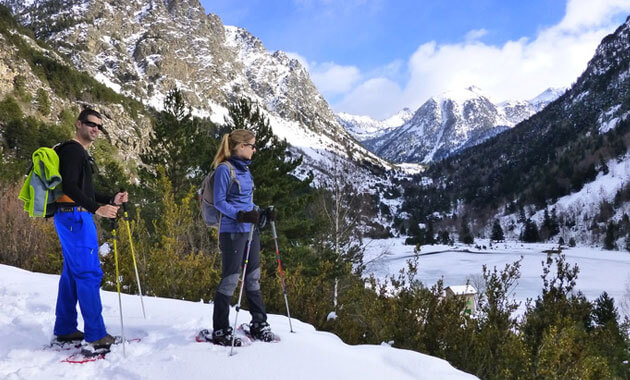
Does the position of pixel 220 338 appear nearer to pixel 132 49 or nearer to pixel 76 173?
pixel 76 173

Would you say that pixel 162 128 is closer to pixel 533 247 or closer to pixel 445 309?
pixel 445 309

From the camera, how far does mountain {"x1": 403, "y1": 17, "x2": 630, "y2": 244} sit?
3957 inches

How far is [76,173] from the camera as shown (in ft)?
9.52

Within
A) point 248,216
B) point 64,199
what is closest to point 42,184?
point 64,199

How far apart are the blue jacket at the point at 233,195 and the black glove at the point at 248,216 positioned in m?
0.06

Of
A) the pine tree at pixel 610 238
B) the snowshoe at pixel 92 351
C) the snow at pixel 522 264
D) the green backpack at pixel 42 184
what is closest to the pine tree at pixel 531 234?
the snow at pixel 522 264

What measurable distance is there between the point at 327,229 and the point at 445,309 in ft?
42.8

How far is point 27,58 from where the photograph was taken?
56.8 m

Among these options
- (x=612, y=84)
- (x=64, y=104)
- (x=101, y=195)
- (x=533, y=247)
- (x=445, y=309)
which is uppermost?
(x=612, y=84)

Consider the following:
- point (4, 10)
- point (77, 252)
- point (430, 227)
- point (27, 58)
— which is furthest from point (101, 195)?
point (430, 227)

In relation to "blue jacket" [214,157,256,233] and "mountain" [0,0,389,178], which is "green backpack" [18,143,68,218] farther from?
"mountain" [0,0,389,178]

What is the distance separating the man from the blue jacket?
82 cm

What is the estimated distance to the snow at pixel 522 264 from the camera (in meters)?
50.6

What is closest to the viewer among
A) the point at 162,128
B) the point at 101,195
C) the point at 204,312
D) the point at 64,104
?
the point at 101,195
